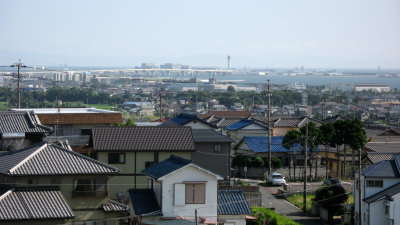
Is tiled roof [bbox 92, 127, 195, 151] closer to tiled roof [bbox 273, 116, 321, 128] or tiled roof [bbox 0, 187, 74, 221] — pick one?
tiled roof [bbox 0, 187, 74, 221]

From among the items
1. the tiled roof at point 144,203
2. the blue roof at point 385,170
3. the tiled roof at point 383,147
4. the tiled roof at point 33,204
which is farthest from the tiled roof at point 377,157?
the tiled roof at point 33,204

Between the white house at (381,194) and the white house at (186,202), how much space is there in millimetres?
4938

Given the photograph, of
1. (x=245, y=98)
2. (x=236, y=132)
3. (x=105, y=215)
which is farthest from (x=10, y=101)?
(x=105, y=215)

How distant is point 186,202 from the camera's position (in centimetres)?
1554

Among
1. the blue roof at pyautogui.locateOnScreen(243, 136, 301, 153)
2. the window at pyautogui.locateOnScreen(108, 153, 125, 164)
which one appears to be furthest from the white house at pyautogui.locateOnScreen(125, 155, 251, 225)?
the blue roof at pyautogui.locateOnScreen(243, 136, 301, 153)

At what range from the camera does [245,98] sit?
95.1 metres

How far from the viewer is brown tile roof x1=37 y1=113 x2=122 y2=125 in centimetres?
2934

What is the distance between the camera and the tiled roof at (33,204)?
43.8 feet

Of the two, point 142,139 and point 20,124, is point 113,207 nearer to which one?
point 20,124

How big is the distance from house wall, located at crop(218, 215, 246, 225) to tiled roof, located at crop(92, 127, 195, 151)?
6.52 meters

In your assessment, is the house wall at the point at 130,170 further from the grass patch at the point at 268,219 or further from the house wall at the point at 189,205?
the house wall at the point at 189,205

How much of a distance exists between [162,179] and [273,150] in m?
16.0

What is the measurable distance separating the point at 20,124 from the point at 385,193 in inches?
422

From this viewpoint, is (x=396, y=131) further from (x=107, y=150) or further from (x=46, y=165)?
(x=46, y=165)
